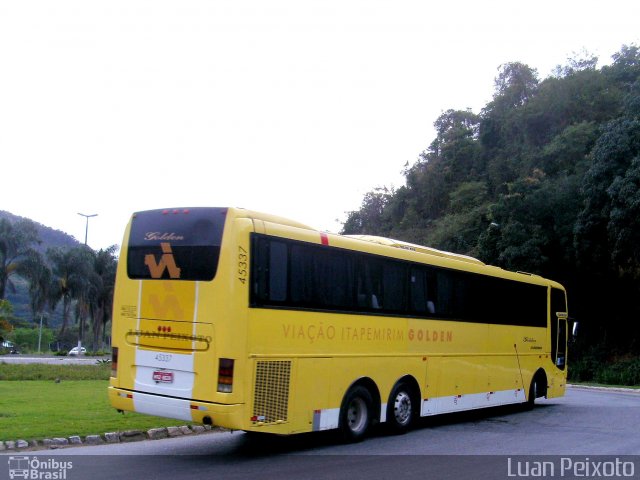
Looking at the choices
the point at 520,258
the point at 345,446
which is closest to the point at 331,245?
the point at 345,446

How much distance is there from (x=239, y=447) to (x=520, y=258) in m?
28.7

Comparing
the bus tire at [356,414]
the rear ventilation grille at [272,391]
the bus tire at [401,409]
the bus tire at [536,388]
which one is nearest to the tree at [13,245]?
the bus tire at [536,388]

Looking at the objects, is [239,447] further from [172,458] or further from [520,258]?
→ [520,258]

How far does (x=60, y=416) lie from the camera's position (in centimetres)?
1309

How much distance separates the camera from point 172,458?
1060cm

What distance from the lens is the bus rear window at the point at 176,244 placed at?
34.8 feet

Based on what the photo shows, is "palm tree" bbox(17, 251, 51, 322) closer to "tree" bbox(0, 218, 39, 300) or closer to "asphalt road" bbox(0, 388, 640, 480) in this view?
"tree" bbox(0, 218, 39, 300)

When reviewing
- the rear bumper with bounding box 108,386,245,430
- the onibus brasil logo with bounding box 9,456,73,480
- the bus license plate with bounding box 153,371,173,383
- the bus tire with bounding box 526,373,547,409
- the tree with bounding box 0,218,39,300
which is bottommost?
the onibus brasil logo with bounding box 9,456,73,480

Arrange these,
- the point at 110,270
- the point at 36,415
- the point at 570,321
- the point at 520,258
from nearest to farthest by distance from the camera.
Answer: the point at 36,415 → the point at 570,321 → the point at 520,258 → the point at 110,270

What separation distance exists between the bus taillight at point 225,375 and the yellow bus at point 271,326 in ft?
0.05

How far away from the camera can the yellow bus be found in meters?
10.3

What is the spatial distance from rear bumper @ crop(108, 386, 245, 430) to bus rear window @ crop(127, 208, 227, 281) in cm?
177

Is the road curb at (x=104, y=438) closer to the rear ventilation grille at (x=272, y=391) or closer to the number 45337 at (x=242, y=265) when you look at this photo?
the rear ventilation grille at (x=272, y=391)

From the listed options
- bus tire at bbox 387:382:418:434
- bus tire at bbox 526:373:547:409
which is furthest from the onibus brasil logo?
bus tire at bbox 526:373:547:409
